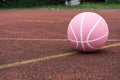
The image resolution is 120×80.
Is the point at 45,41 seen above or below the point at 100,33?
below

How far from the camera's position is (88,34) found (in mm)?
6672

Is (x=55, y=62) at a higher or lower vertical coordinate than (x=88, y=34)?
lower

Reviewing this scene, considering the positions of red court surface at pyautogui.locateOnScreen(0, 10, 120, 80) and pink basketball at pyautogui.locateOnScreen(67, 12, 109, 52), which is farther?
pink basketball at pyautogui.locateOnScreen(67, 12, 109, 52)

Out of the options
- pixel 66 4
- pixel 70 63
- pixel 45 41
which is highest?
pixel 70 63

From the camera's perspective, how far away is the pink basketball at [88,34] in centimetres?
666

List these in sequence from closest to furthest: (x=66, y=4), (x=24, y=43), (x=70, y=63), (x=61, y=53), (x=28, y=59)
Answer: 1. (x=70, y=63)
2. (x=28, y=59)
3. (x=61, y=53)
4. (x=24, y=43)
5. (x=66, y=4)

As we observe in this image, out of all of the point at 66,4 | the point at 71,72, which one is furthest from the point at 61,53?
the point at 66,4

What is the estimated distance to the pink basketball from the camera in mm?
6660

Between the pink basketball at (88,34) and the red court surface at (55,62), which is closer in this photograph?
the red court surface at (55,62)

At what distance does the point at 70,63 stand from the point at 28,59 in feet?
2.88

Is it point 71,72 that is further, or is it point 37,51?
point 37,51

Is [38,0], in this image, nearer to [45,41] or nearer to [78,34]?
[45,41]

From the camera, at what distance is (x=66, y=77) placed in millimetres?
4969

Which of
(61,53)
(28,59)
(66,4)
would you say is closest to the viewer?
(28,59)
